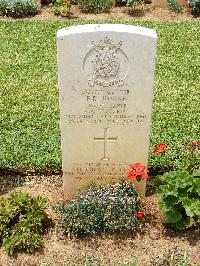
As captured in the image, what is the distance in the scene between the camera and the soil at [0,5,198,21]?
480 inches

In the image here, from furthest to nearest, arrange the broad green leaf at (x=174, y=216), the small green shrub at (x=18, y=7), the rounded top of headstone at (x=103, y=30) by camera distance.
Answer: the small green shrub at (x=18, y=7) < the broad green leaf at (x=174, y=216) < the rounded top of headstone at (x=103, y=30)

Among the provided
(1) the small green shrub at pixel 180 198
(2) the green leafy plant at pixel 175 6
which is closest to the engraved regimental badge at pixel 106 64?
(1) the small green shrub at pixel 180 198

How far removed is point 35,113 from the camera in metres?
8.34

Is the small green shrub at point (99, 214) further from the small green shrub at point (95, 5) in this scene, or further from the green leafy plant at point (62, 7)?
the small green shrub at point (95, 5)

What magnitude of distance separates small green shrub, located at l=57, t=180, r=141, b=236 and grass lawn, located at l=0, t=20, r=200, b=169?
0.81 m

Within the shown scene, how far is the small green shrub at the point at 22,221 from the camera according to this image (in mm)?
5770

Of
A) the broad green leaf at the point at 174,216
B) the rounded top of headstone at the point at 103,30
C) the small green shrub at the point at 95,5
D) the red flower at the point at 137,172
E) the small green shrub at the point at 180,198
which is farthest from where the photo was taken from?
the small green shrub at the point at 95,5

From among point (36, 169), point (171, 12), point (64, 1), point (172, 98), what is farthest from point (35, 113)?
point (171, 12)

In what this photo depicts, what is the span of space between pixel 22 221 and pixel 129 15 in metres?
7.62

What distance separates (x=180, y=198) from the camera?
573 cm

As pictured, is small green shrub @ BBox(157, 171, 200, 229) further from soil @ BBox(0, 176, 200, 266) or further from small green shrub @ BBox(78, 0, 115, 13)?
small green shrub @ BBox(78, 0, 115, 13)

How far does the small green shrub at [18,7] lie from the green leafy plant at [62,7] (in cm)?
46

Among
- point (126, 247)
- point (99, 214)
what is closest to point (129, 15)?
point (99, 214)

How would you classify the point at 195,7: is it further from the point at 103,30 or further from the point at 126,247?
the point at 126,247
